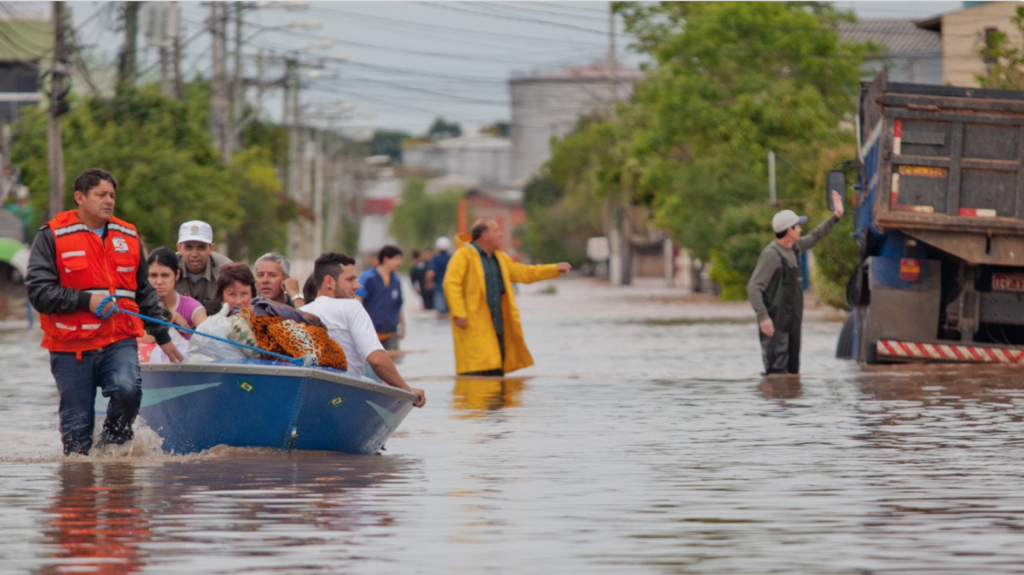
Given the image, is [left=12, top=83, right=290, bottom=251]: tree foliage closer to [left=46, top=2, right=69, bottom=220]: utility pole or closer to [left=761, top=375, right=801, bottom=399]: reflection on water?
[left=46, top=2, right=69, bottom=220]: utility pole

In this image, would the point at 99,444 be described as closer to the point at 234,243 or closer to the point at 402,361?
the point at 402,361

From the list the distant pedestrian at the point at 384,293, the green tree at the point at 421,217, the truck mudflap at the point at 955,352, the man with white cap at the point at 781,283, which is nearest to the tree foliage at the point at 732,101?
the distant pedestrian at the point at 384,293

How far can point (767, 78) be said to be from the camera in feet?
191

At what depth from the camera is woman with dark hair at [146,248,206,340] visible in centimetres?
1277

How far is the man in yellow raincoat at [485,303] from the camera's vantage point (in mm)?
19109

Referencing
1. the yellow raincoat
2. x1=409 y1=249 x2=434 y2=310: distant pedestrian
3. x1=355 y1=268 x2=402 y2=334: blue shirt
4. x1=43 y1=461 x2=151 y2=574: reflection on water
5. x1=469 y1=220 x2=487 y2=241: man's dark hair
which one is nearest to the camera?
x1=43 y1=461 x2=151 y2=574: reflection on water

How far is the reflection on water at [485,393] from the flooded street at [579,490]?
0.26 feet

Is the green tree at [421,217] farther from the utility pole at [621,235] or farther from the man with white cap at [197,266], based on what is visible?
the man with white cap at [197,266]

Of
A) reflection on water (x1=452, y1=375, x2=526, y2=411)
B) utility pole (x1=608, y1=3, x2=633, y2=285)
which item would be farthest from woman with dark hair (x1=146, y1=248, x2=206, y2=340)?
utility pole (x1=608, y1=3, x2=633, y2=285)

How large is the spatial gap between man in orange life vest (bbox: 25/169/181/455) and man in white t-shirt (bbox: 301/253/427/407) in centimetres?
114

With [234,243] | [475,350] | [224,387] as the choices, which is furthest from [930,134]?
[234,243]

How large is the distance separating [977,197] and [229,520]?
12.2 m

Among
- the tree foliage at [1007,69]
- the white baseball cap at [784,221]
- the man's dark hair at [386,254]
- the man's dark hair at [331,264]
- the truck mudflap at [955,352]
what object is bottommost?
the truck mudflap at [955,352]

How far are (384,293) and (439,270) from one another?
1611 cm
